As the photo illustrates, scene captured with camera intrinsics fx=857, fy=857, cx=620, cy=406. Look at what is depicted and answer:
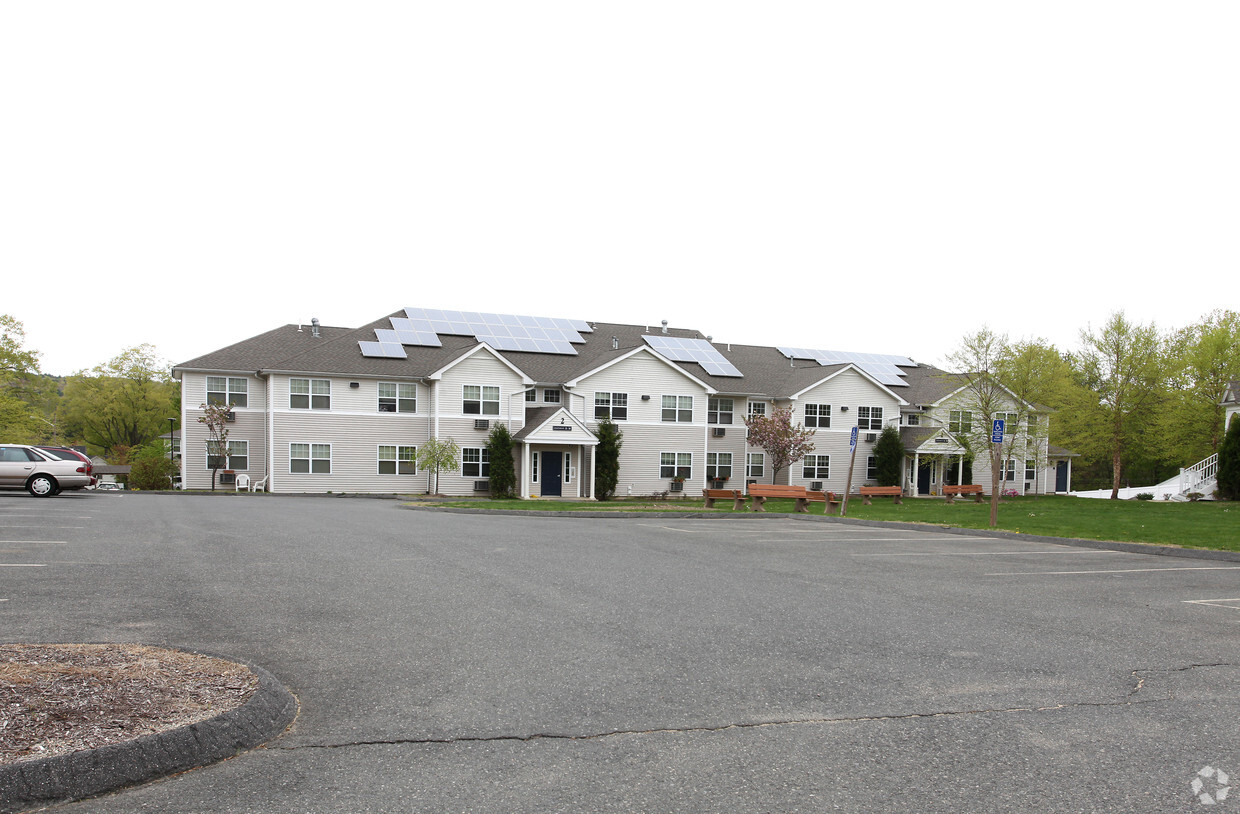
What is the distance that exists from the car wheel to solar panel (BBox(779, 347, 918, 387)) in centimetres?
3860

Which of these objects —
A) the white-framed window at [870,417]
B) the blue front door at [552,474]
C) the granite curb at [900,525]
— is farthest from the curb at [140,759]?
the white-framed window at [870,417]

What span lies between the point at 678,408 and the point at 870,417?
37.5ft

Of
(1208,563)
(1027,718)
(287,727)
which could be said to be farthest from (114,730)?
(1208,563)

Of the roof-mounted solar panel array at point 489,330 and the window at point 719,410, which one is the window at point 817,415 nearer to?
the window at point 719,410

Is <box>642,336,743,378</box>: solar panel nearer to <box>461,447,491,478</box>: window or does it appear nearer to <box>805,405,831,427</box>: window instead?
<box>805,405,831,427</box>: window

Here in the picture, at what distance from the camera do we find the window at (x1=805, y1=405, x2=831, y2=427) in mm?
45469

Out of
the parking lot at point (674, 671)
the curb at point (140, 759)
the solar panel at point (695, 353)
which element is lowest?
the parking lot at point (674, 671)

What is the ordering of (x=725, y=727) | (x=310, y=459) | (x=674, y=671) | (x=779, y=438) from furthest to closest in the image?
(x=779, y=438)
(x=310, y=459)
(x=674, y=671)
(x=725, y=727)

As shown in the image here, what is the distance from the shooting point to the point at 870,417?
46656 millimetres

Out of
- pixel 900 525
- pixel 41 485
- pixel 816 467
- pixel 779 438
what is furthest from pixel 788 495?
pixel 41 485

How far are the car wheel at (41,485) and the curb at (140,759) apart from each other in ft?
84.6

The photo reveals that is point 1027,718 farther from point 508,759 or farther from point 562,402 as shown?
point 562,402

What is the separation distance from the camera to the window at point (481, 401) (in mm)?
39875

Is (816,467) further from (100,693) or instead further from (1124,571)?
(100,693)
